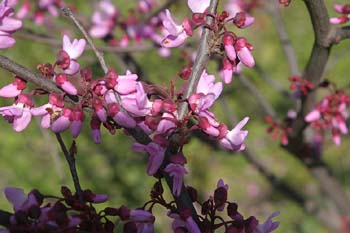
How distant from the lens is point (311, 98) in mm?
2412

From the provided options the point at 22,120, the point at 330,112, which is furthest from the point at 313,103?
the point at 22,120

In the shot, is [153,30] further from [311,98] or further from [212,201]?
[212,201]

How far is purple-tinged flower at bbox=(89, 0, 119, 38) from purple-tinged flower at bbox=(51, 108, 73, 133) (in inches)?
74.5

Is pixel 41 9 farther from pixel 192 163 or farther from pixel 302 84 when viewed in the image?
pixel 192 163

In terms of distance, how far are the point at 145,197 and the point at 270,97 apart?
5.67 ft

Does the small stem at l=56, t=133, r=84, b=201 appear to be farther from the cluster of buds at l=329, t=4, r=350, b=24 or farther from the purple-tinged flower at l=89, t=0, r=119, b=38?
the purple-tinged flower at l=89, t=0, r=119, b=38

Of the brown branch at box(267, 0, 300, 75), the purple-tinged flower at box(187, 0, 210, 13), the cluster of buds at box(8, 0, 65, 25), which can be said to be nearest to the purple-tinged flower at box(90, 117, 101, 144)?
the purple-tinged flower at box(187, 0, 210, 13)

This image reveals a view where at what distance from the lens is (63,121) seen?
1431 mm

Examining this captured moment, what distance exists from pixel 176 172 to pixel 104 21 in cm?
205

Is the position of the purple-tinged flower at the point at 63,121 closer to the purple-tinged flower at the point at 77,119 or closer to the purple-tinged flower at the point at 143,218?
the purple-tinged flower at the point at 77,119

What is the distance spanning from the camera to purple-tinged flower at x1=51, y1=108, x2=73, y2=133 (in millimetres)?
1430

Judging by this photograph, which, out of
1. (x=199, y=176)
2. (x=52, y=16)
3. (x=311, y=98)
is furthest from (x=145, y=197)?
(x=311, y=98)

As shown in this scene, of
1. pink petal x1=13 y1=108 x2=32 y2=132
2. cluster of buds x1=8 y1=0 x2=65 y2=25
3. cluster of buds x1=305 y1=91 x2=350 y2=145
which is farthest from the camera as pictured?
cluster of buds x1=8 y1=0 x2=65 y2=25

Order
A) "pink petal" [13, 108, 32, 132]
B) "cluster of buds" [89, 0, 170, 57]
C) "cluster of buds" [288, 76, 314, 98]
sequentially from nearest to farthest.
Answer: "pink petal" [13, 108, 32, 132], "cluster of buds" [288, 76, 314, 98], "cluster of buds" [89, 0, 170, 57]
